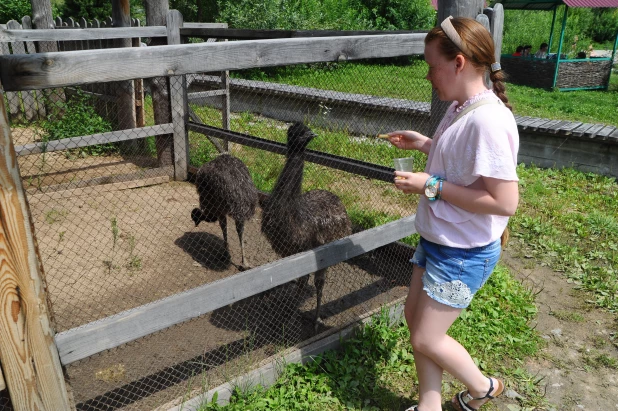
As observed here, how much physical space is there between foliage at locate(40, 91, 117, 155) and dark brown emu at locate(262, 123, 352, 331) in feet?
13.5

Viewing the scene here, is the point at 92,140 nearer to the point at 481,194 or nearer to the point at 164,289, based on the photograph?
the point at 164,289

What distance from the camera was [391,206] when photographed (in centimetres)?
570

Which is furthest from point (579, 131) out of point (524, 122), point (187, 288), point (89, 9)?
point (89, 9)

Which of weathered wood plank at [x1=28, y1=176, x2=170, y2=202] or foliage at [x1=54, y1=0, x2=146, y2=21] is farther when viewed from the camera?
foliage at [x1=54, y1=0, x2=146, y2=21]

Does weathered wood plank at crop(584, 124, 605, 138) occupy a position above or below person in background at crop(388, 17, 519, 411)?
below

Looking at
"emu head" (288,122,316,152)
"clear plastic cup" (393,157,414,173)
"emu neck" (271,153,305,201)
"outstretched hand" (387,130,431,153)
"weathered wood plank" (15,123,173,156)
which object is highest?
"outstretched hand" (387,130,431,153)

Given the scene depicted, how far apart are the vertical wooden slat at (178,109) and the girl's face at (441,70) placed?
4.18 meters

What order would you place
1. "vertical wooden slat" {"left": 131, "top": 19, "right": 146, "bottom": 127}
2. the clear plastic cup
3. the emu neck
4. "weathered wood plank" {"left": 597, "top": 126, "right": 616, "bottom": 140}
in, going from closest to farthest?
the clear plastic cup → the emu neck → "weathered wood plank" {"left": 597, "top": 126, "right": 616, "bottom": 140} → "vertical wooden slat" {"left": 131, "top": 19, "right": 146, "bottom": 127}

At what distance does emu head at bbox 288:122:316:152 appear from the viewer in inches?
137

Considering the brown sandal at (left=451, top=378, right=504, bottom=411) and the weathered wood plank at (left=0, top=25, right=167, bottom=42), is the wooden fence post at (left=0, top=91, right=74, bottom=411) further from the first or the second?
the weathered wood plank at (left=0, top=25, right=167, bottom=42)

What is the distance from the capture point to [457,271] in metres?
2.26

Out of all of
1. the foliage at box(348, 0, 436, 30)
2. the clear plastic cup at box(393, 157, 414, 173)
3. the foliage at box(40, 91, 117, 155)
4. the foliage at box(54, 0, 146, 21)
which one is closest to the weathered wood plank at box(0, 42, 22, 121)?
the foliage at box(40, 91, 117, 155)

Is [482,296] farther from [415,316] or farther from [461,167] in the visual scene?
[461,167]

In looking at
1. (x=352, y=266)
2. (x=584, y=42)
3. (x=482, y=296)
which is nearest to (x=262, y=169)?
(x=352, y=266)
